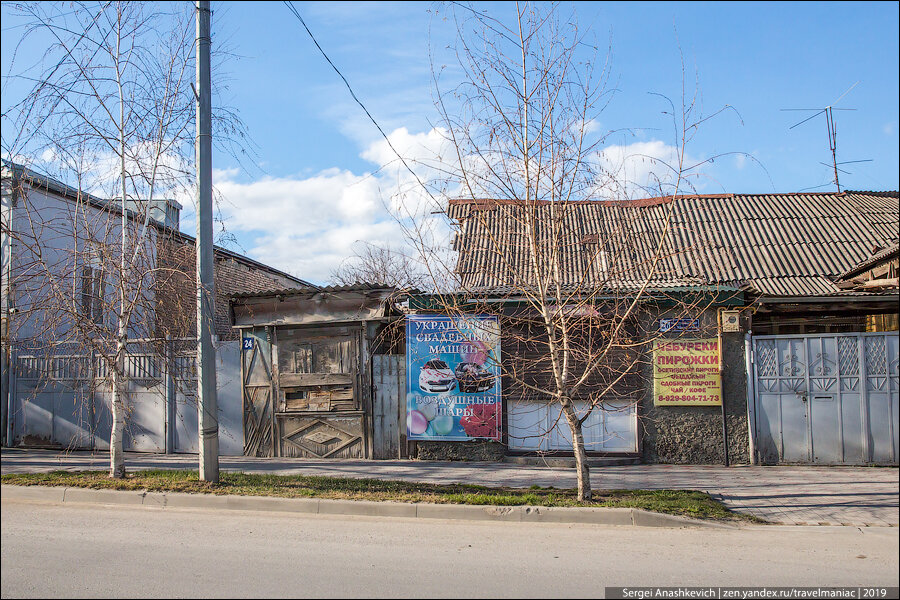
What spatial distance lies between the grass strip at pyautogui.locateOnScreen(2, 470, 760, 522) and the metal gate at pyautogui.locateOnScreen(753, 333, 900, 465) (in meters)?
3.44

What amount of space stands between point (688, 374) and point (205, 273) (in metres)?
8.08

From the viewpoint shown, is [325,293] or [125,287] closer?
[125,287]

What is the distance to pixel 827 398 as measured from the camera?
10484mm

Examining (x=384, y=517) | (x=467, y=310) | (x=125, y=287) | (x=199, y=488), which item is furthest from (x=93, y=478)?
(x=467, y=310)

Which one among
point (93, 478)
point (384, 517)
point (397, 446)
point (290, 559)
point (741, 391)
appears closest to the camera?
point (290, 559)

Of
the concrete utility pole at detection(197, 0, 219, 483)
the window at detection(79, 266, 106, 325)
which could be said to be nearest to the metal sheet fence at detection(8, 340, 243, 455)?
the window at detection(79, 266, 106, 325)

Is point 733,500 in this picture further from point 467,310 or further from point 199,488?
point 199,488

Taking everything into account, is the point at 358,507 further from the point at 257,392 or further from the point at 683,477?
the point at 257,392

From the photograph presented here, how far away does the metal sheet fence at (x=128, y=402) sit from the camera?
1261cm

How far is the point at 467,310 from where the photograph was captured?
10953 mm

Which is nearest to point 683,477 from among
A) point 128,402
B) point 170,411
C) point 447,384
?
point 447,384

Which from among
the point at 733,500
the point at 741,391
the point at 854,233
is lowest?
the point at 733,500

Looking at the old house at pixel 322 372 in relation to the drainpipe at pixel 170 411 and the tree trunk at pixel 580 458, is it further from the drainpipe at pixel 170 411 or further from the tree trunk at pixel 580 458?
the tree trunk at pixel 580 458

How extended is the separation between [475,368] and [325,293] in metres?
3.21
